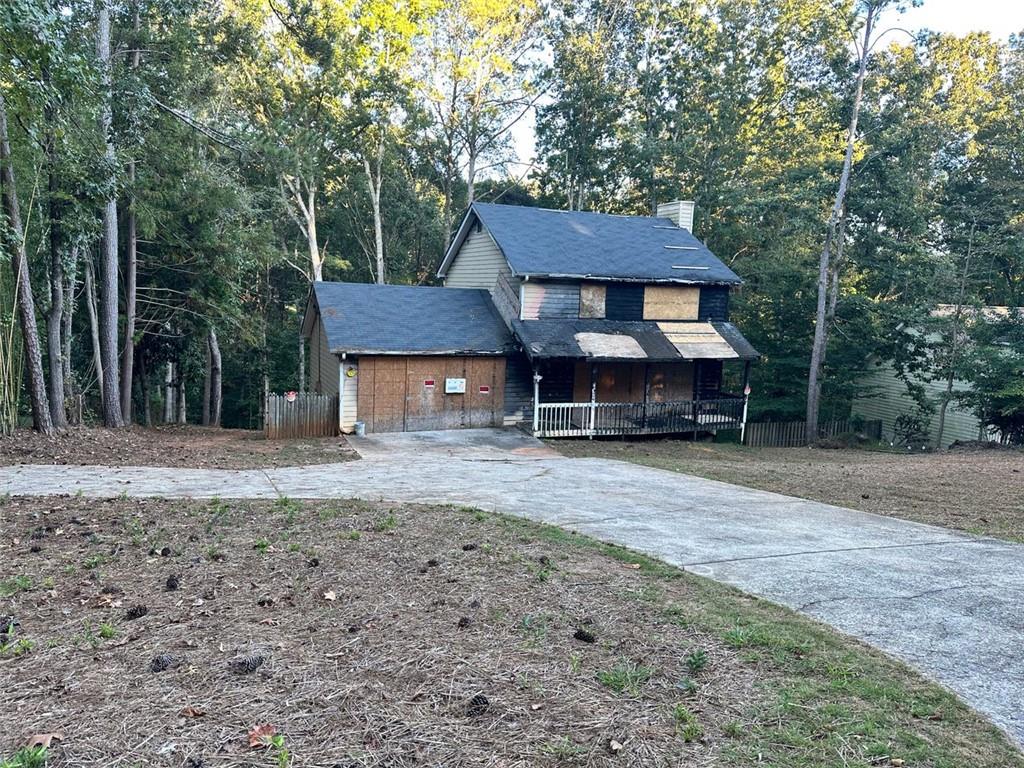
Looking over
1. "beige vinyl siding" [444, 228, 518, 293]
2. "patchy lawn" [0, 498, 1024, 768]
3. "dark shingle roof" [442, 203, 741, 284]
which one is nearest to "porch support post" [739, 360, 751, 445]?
"dark shingle roof" [442, 203, 741, 284]

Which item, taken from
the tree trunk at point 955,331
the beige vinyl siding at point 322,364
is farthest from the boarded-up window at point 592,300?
the tree trunk at point 955,331

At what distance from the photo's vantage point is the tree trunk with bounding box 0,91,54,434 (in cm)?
1150

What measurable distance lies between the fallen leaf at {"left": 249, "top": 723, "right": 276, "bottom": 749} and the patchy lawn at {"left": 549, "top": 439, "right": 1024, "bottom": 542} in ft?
28.0

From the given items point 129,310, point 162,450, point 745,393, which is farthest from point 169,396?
point 745,393

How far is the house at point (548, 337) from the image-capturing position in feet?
59.0

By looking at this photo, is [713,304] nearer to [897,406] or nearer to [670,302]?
[670,302]

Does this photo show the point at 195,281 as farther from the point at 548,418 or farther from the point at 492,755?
the point at 492,755

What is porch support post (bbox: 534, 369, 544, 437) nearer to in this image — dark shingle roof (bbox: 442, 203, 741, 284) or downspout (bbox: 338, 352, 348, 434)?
dark shingle roof (bbox: 442, 203, 741, 284)

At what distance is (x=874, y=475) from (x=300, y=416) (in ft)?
42.2

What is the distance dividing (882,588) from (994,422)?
18860 mm

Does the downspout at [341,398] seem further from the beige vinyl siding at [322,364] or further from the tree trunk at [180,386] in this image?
the tree trunk at [180,386]

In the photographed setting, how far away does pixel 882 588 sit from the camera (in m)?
5.94

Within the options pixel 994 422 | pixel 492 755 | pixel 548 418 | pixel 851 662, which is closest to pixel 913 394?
pixel 994 422

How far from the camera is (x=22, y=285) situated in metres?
11.9
